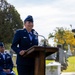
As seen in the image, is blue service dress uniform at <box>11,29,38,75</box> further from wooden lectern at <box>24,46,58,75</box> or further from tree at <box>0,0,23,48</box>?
tree at <box>0,0,23,48</box>

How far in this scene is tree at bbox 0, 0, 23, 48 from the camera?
2356 inches

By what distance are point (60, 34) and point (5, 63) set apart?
68.9 metres

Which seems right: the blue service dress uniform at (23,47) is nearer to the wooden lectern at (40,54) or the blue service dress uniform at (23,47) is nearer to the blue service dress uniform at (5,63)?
the wooden lectern at (40,54)

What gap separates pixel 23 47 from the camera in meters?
5.79

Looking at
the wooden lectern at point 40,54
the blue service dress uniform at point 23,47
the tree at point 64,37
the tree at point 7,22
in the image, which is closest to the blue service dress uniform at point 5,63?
the blue service dress uniform at point 23,47

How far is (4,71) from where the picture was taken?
28.9 feet

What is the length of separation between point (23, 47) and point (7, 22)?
5611 centimetres

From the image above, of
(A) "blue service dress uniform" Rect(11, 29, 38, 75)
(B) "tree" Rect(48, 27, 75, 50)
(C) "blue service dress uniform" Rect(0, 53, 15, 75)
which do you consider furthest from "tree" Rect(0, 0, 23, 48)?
(A) "blue service dress uniform" Rect(11, 29, 38, 75)

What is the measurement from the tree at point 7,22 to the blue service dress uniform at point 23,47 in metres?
52.7

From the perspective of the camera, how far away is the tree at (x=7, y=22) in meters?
59.8

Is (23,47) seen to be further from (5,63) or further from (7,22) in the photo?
(7,22)

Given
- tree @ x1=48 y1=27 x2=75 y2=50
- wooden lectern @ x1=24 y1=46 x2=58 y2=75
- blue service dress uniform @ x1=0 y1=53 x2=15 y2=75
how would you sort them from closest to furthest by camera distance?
1. wooden lectern @ x1=24 y1=46 x2=58 y2=75
2. blue service dress uniform @ x1=0 y1=53 x2=15 y2=75
3. tree @ x1=48 y1=27 x2=75 y2=50

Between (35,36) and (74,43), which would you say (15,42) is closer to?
(35,36)

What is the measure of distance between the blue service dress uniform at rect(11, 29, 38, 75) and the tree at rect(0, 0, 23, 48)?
2076 inches
